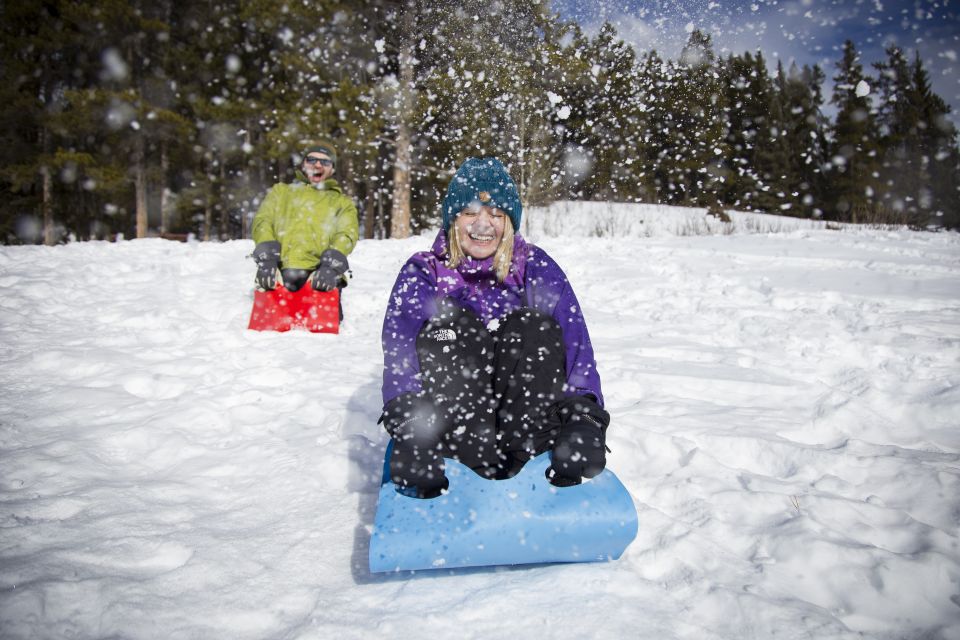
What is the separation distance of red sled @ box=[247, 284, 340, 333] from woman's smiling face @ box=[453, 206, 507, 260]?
229 centimetres

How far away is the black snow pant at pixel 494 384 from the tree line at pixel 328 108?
10018 millimetres

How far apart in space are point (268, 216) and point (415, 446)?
346 cm

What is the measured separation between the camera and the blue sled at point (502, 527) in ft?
4.09

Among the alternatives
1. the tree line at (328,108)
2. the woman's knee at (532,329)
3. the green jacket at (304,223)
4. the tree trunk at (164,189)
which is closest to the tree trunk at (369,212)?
the tree line at (328,108)

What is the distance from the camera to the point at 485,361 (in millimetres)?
1695

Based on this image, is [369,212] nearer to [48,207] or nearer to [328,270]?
[48,207]

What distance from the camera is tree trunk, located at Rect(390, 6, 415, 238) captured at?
10648 mm

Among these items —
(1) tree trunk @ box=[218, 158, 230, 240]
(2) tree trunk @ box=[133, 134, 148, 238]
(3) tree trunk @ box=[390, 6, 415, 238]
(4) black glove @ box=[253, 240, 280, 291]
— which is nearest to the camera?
(4) black glove @ box=[253, 240, 280, 291]

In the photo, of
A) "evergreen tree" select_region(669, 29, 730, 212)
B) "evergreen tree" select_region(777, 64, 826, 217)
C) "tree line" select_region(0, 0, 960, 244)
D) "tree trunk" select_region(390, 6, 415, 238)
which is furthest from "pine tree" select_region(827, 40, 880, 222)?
"tree trunk" select_region(390, 6, 415, 238)

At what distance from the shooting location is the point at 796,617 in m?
1.14

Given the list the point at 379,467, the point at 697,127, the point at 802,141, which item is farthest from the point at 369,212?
the point at 802,141

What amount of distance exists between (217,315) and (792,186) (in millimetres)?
34444

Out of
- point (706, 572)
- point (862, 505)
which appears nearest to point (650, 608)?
point (706, 572)

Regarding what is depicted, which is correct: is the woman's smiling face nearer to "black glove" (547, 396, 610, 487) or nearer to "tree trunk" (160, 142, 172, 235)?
"black glove" (547, 396, 610, 487)
